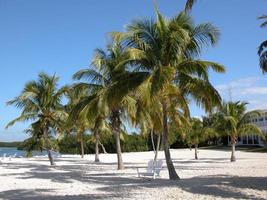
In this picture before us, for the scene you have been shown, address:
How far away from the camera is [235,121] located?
29.3 metres

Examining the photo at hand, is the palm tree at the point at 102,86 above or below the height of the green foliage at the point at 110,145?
above

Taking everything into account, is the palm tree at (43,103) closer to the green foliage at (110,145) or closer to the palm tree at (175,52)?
the palm tree at (175,52)

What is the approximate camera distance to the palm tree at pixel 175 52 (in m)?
14.8

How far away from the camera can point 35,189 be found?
45.6ft

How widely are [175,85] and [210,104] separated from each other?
148 cm

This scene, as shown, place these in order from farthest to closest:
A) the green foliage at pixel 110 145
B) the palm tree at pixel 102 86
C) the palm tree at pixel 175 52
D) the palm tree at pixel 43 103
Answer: the green foliage at pixel 110 145 → the palm tree at pixel 43 103 → the palm tree at pixel 102 86 → the palm tree at pixel 175 52

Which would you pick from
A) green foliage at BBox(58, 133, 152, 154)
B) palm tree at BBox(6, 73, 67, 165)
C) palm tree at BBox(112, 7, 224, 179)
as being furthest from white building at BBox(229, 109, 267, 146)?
palm tree at BBox(112, 7, 224, 179)

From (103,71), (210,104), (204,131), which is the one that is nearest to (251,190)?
(210,104)

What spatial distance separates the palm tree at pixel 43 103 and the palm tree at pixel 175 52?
43.7ft

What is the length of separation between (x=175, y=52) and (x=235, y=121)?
15.8 m

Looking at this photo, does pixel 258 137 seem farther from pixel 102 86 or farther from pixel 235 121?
pixel 102 86

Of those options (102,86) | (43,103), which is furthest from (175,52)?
(43,103)

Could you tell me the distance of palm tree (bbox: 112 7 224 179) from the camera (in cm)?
1482

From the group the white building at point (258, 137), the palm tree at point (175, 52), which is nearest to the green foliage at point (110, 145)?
the white building at point (258, 137)
